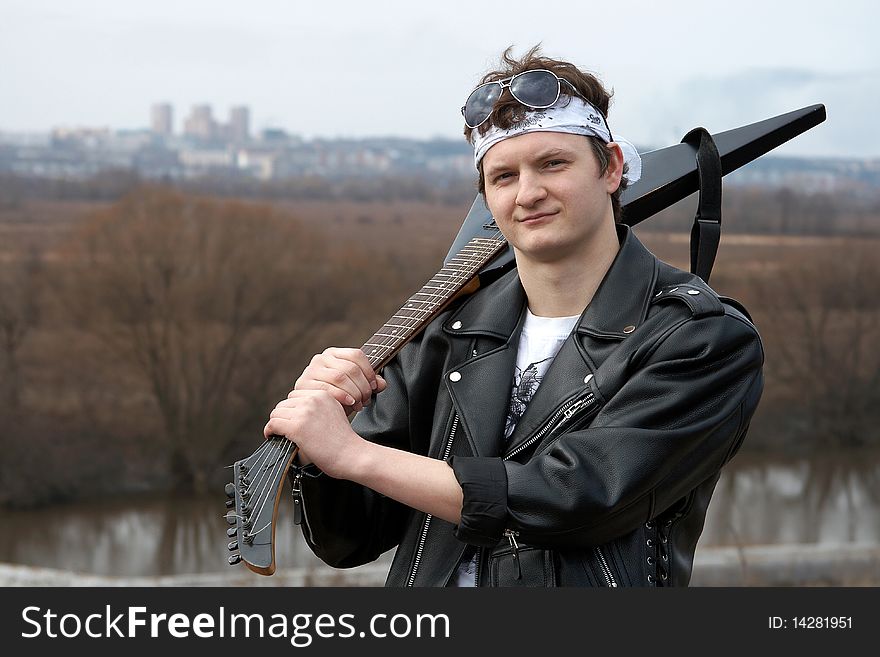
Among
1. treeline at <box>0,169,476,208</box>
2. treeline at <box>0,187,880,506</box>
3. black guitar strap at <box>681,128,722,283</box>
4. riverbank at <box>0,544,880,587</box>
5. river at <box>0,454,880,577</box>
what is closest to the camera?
black guitar strap at <box>681,128,722,283</box>

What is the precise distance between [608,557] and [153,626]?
1.05 m

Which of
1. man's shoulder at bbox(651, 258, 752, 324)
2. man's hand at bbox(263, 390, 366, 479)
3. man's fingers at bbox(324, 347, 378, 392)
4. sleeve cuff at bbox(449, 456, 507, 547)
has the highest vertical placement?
man's shoulder at bbox(651, 258, 752, 324)

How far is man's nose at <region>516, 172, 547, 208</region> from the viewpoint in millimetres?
1873

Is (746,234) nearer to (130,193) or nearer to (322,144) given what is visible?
(322,144)

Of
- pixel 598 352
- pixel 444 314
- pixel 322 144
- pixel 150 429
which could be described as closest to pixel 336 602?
pixel 444 314

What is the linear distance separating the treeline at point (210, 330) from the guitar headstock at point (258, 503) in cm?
1959

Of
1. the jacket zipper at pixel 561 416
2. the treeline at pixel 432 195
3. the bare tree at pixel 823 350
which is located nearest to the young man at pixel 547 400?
the jacket zipper at pixel 561 416

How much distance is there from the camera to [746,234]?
91.5 ft

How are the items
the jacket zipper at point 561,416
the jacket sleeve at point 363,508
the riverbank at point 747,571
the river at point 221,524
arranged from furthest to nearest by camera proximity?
1. the river at point 221,524
2. the riverbank at point 747,571
3. the jacket sleeve at point 363,508
4. the jacket zipper at point 561,416

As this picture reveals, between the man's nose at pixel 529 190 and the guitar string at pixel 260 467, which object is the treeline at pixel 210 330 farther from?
the man's nose at pixel 529 190

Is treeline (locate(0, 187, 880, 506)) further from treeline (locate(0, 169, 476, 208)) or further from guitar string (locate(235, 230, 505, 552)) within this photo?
guitar string (locate(235, 230, 505, 552))

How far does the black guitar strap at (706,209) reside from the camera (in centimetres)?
237

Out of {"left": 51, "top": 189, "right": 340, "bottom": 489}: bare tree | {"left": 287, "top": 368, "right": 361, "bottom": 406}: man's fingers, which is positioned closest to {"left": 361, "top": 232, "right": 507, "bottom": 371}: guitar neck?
{"left": 287, "top": 368, "right": 361, "bottom": 406}: man's fingers

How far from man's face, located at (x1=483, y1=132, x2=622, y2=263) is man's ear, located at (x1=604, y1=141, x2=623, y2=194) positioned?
0.05m
